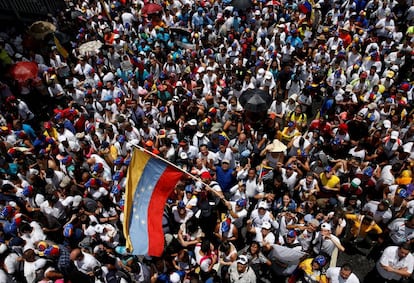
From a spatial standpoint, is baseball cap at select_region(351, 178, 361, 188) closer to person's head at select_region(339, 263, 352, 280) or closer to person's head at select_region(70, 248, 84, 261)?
person's head at select_region(339, 263, 352, 280)

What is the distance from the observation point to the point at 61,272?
6.91m

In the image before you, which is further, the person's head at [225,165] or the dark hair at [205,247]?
the person's head at [225,165]

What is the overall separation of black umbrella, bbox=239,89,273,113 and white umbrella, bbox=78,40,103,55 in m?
7.14

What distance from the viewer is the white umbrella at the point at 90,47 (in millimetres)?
13875

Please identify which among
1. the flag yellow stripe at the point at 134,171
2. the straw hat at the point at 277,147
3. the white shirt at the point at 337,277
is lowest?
the white shirt at the point at 337,277

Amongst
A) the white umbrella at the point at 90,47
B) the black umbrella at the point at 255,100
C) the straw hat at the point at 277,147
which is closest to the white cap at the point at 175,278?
the straw hat at the point at 277,147

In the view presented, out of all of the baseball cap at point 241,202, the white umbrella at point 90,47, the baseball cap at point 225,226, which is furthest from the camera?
the white umbrella at point 90,47

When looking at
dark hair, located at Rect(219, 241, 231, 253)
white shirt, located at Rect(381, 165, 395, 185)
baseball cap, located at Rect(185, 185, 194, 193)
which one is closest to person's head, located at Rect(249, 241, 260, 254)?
dark hair, located at Rect(219, 241, 231, 253)

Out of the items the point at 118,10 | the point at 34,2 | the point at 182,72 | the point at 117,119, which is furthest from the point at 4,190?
the point at 34,2

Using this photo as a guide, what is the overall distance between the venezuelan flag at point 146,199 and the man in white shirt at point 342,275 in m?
3.22

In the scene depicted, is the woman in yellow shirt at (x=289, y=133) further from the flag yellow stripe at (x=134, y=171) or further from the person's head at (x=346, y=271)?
the flag yellow stripe at (x=134, y=171)

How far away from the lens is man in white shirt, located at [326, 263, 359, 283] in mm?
6113

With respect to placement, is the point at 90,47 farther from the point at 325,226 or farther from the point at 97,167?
the point at 325,226

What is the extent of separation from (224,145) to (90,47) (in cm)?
860
